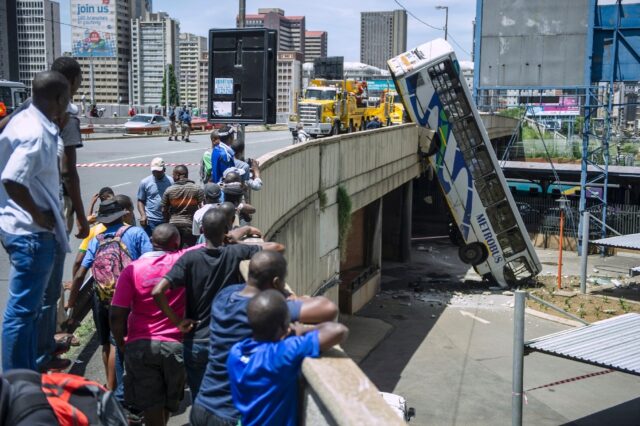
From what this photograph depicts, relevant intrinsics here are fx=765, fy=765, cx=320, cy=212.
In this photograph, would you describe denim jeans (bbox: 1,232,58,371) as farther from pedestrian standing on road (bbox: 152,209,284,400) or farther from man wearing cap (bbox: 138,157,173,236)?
man wearing cap (bbox: 138,157,173,236)

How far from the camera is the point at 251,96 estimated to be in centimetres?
953

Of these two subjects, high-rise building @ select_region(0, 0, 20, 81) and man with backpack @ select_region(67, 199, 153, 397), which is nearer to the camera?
man with backpack @ select_region(67, 199, 153, 397)

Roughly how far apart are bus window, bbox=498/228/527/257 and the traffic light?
1462cm

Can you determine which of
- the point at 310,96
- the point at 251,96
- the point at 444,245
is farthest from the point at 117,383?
the point at 310,96

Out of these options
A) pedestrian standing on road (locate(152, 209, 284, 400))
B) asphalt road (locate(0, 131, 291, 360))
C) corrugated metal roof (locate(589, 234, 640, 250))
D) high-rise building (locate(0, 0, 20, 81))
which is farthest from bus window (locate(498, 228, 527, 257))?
high-rise building (locate(0, 0, 20, 81))

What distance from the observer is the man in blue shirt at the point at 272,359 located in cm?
340

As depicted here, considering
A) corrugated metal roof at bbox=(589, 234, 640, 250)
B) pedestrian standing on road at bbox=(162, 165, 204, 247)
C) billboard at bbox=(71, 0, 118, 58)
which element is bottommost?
corrugated metal roof at bbox=(589, 234, 640, 250)

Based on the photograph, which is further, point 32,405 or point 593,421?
point 593,421

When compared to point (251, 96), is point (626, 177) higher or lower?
lower

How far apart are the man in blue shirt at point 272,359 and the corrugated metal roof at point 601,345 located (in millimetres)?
6651

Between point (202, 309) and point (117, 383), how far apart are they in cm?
159

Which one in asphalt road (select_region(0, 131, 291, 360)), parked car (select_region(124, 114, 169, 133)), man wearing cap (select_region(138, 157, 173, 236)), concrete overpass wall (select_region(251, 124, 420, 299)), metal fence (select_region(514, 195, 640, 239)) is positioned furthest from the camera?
parked car (select_region(124, 114, 169, 133))

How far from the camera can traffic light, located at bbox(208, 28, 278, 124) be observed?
373 inches

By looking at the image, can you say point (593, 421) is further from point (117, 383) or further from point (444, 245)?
point (444, 245)
